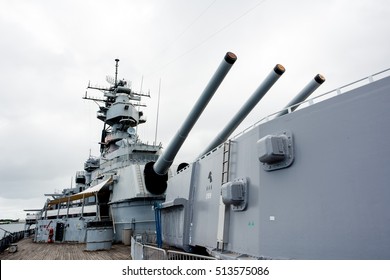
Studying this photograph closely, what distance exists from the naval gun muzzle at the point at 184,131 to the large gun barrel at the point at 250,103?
45.1 inches

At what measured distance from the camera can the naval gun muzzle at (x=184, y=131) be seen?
860 centimetres

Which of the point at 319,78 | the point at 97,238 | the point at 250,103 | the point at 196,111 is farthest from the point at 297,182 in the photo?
→ the point at 97,238

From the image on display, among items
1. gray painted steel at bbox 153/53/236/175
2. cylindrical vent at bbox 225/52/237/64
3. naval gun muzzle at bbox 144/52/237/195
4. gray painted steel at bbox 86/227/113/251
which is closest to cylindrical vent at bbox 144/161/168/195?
naval gun muzzle at bbox 144/52/237/195

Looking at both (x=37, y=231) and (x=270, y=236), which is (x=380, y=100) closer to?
(x=270, y=236)

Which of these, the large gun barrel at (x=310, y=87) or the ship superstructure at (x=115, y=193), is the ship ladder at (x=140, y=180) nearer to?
the ship superstructure at (x=115, y=193)

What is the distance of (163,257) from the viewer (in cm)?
Answer: 734

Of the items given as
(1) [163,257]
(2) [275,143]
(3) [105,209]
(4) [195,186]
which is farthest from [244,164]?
(3) [105,209]

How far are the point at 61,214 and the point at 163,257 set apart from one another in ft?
68.4

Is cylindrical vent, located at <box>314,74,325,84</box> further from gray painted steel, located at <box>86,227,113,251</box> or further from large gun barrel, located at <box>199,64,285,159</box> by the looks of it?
gray painted steel, located at <box>86,227,113,251</box>

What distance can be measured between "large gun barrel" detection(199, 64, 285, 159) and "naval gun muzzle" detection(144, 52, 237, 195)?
1145 mm

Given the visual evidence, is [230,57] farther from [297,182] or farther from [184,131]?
[184,131]

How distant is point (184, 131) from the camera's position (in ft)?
39.9

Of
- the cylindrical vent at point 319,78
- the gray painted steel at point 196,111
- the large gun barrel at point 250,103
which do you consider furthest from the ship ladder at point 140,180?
the cylindrical vent at point 319,78

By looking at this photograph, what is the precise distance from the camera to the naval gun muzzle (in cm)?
860
